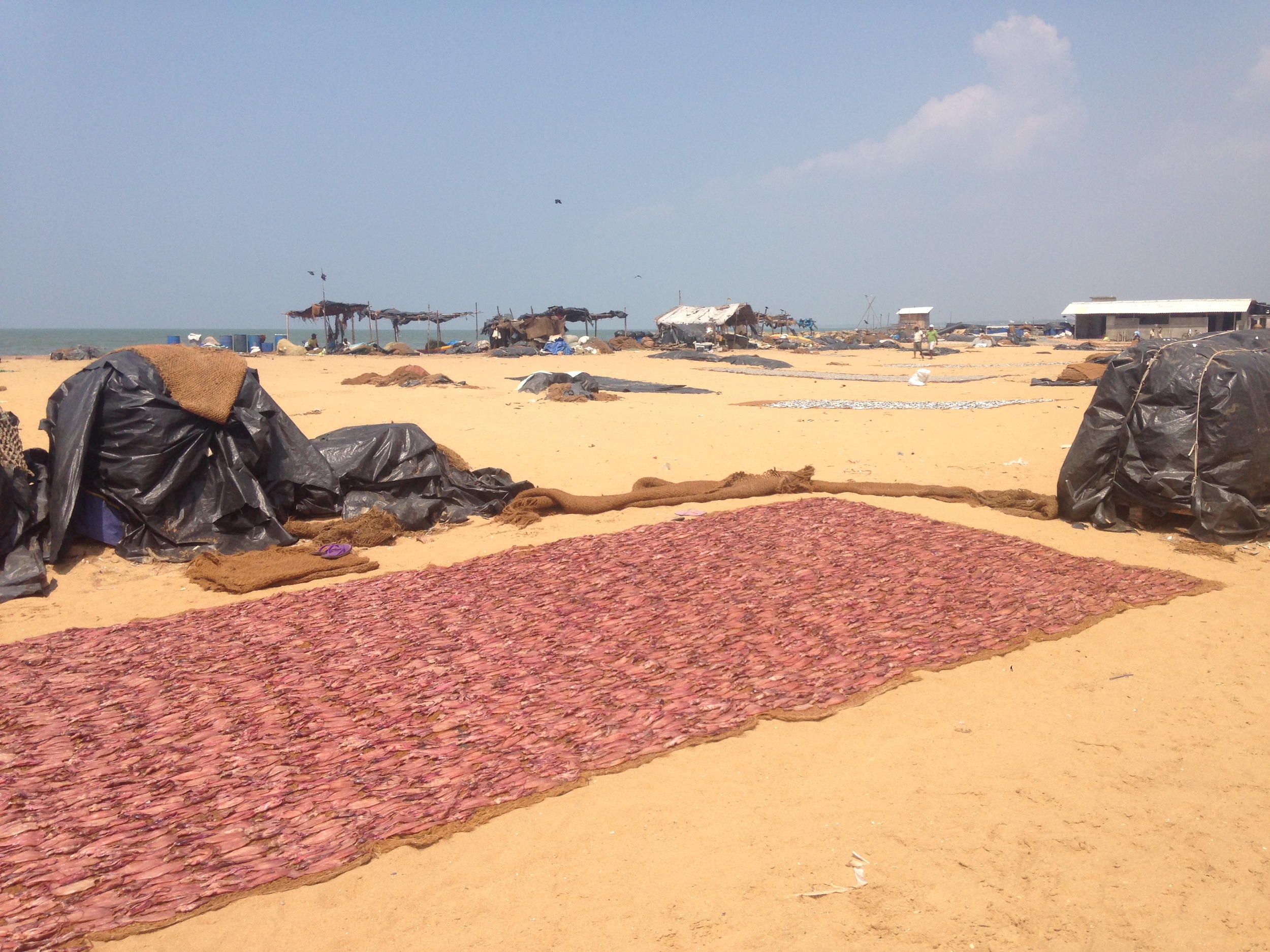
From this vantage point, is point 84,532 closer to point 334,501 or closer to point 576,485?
point 334,501

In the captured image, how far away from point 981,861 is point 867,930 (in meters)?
0.58

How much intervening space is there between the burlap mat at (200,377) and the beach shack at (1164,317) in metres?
40.3

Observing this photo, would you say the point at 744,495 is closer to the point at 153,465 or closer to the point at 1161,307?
the point at 153,465

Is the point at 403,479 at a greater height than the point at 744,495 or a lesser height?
greater

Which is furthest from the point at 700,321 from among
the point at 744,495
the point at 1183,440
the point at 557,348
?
the point at 1183,440

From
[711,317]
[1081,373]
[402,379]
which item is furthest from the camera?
[711,317]

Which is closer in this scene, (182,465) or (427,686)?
(427,686)

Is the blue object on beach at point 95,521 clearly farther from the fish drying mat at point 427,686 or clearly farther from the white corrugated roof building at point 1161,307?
the white corrugated roof building at point 1161,307

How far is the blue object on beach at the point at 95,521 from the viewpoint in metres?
6.57

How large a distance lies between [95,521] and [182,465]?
77cm

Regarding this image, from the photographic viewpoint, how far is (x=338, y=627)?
16.3ft

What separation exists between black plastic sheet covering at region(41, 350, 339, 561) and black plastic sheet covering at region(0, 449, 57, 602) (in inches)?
3.2

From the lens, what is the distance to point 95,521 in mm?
6586

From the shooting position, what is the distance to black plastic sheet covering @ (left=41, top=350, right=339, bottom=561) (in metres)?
6.47
